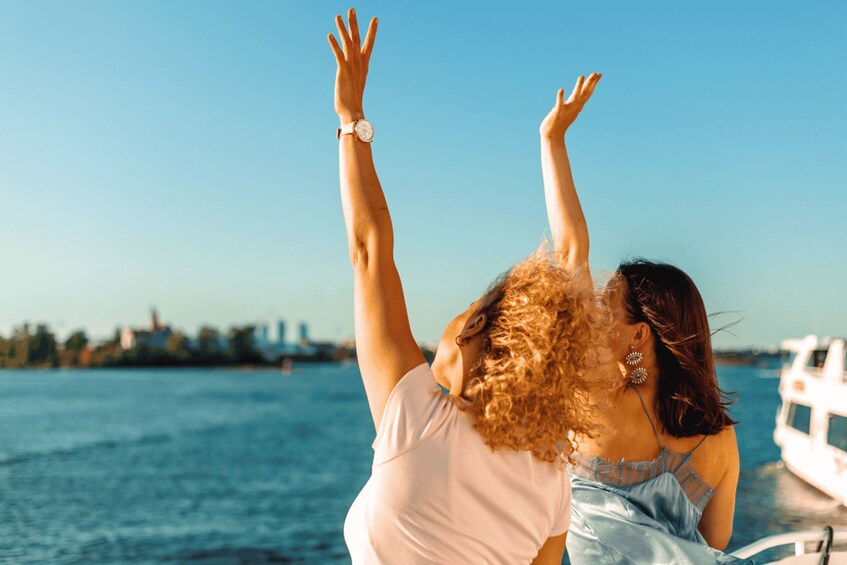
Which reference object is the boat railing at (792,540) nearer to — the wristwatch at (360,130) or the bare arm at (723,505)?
the bare arm at (723,505)

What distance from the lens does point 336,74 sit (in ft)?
5.60

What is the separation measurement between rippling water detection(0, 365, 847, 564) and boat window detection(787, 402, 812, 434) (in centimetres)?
180

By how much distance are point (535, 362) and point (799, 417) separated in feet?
80.5

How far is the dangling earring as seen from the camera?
6.56 feet

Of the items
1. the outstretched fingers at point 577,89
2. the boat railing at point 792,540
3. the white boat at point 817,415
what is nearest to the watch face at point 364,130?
the outstretched fingers at point 577,89

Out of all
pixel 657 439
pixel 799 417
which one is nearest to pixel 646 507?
pixel 657 439

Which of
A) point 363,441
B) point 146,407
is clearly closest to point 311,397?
point 146,407

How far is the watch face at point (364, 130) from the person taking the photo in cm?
163

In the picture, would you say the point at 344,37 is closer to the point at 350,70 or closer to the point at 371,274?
the point at 350,70

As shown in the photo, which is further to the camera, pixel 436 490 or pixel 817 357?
pixel 817 357

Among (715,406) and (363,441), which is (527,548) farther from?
(363,441)

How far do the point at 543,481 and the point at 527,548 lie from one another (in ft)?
0.45

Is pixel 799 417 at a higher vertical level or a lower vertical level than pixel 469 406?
lower

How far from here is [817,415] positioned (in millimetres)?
20469
